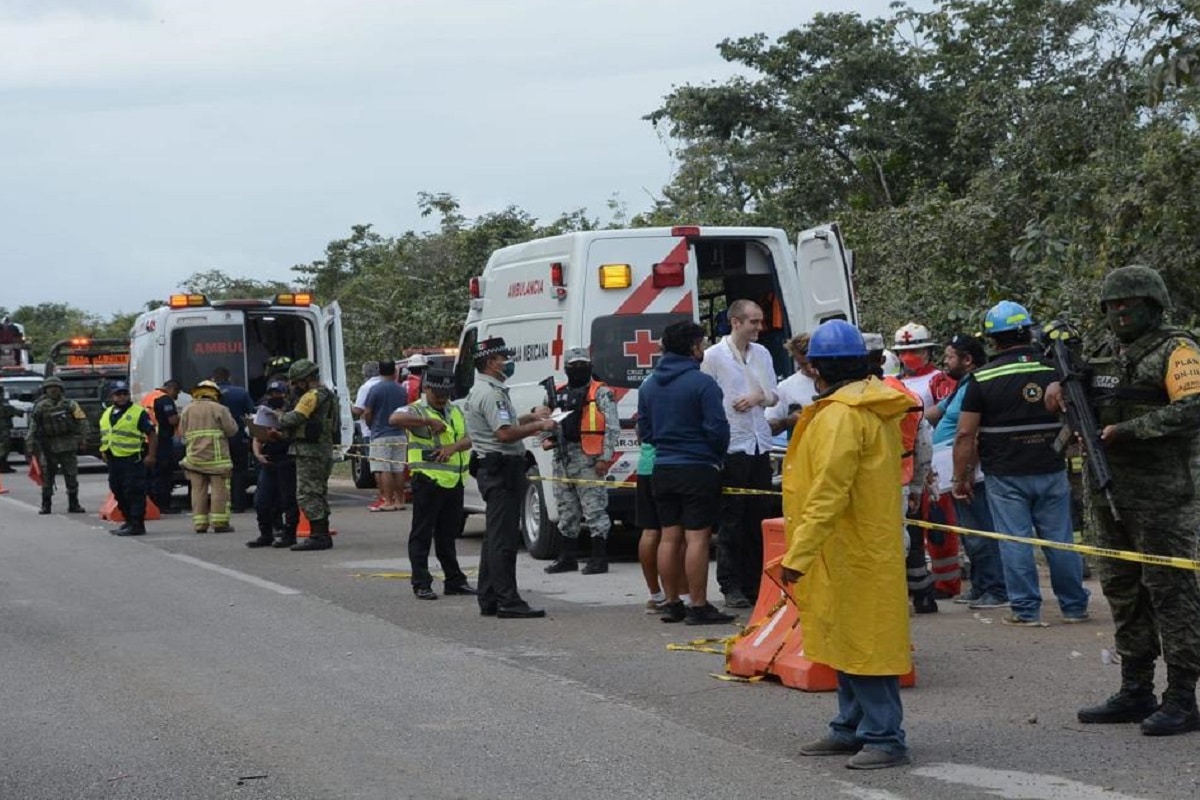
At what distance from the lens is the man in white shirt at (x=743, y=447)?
37.2 feet

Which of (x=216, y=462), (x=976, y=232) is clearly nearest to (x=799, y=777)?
(x=216, y=462)

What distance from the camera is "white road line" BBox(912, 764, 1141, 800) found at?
6133 mm

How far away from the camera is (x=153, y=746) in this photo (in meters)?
7.37

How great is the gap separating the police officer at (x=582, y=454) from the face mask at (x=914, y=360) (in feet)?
7.68

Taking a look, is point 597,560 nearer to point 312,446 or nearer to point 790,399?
point 790,399

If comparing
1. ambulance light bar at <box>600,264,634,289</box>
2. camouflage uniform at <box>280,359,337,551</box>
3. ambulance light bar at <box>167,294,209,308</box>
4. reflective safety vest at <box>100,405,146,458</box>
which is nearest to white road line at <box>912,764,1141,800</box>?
ambulance light bar at <box>600,264,634,289</box>

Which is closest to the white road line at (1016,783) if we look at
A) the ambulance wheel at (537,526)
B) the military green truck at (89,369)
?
the ambulance wheel at (537,526)

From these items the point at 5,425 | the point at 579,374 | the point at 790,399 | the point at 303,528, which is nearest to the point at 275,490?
the point at 303,528

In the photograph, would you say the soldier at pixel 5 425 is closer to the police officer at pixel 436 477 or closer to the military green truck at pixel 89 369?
the military green truck at pixel 89 369

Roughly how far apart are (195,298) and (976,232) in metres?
10.0

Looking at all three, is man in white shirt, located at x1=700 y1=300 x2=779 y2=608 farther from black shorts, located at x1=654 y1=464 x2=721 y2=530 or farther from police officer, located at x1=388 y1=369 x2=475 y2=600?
police officer, located at x1=388 y1=369 x2=475 y2=600

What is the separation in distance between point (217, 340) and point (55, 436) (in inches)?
100

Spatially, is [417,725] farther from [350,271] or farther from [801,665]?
[350,271]

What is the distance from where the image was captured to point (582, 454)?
13.8 metres
